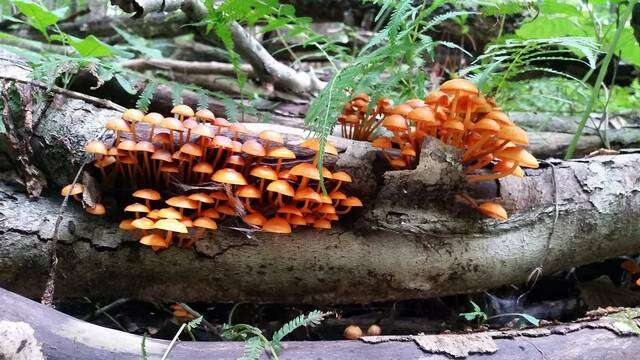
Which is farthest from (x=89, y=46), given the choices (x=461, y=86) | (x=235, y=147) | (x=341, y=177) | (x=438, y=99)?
(x=461, y=86)

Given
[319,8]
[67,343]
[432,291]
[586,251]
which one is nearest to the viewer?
[67,343]

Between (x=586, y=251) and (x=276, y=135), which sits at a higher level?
(x=276, y=135)

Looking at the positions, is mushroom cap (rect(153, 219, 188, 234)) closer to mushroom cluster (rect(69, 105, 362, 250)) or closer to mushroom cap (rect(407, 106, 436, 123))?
mushroom cluster (rect(69, 105, 362, 250))

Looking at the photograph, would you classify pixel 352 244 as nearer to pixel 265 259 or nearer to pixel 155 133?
pixel 265 259

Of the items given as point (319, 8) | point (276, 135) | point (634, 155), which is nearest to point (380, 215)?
point (276, 135)

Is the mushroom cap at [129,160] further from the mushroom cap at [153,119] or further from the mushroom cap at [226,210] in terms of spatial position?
the mushroom cap at [226,210]

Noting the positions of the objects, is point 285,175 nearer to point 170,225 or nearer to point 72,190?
point 170,225
